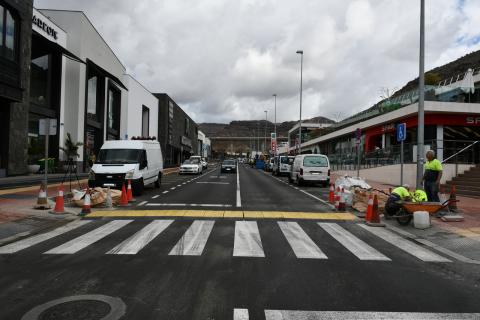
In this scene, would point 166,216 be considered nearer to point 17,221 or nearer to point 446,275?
point 17,221

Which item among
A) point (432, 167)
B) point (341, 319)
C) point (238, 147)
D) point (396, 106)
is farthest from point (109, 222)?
point (238, 147)

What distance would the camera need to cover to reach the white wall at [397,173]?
20688 mm

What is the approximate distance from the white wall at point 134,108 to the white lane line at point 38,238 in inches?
1459

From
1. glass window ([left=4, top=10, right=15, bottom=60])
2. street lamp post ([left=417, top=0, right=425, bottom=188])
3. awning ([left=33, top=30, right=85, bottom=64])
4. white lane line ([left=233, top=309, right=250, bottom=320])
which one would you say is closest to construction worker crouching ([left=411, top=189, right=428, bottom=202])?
street lamp post ([left=417, top=0, right=425, bottom=188])

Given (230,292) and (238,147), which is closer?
(230,292)

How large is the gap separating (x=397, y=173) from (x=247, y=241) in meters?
19.9

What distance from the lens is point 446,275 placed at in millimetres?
6043

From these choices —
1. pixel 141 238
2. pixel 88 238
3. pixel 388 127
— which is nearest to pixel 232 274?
pixel 141 238

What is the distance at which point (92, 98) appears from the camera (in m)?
38.5

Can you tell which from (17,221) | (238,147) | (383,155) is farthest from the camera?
(238,147)

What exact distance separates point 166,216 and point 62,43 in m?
25.5

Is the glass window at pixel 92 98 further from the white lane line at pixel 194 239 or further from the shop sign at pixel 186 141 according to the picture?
the shop sign at pixel 186 141

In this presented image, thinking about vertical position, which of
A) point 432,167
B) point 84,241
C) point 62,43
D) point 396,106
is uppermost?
point 62,43

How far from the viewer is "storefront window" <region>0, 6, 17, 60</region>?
2225cm
